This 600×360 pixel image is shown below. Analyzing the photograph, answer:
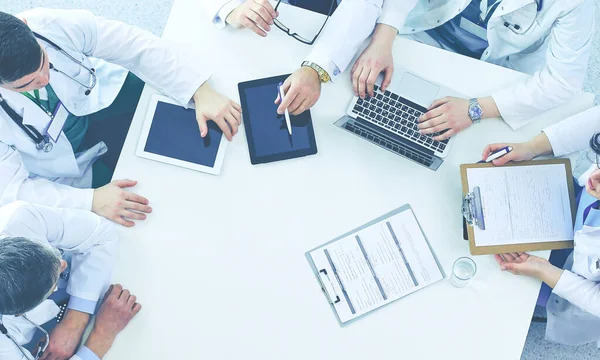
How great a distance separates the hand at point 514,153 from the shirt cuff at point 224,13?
2.43 feet

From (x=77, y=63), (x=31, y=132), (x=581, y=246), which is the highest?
(x=77, y=63)

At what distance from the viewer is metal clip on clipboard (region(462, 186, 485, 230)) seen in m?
1.32

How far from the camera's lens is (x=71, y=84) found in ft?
4.70

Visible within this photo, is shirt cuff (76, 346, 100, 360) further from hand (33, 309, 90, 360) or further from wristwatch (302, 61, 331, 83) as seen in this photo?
wristwatch (302, 61, 331, 83)

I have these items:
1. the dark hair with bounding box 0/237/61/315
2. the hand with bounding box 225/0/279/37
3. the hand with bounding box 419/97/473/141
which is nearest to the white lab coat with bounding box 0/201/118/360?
the dark hair with bounding box 0/237/61/315

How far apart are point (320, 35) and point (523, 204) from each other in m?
0.66

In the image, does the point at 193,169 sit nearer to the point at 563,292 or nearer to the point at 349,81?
the point at 349,81

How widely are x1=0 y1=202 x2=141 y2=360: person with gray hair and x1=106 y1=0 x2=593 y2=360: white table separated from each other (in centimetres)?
4

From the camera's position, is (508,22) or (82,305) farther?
(508,22)

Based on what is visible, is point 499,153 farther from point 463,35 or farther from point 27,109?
point 27,109

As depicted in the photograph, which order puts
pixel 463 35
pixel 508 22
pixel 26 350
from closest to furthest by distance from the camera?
pixel 26 350, pixel 508 22, pixel 463 35

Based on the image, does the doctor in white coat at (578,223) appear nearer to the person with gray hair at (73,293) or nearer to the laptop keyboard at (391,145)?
the laptop keyboard at (391,145)

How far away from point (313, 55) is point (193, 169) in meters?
0.42

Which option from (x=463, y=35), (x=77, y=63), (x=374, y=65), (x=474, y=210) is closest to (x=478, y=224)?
(x=474, y=210)
